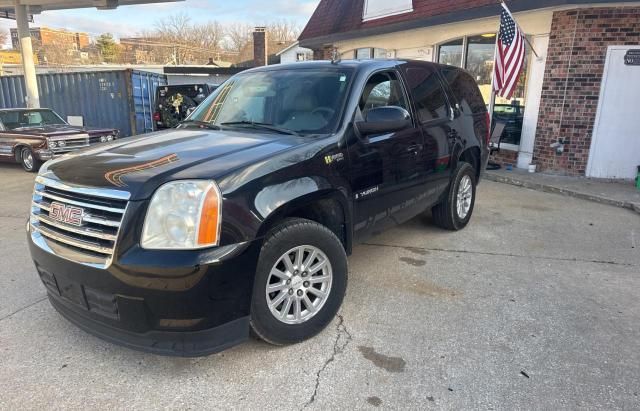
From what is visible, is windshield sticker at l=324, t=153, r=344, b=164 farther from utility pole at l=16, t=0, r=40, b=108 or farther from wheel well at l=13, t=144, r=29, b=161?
utility pole at l=16, t=0, r=40, b=108

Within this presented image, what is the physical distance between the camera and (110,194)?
2.45 metres

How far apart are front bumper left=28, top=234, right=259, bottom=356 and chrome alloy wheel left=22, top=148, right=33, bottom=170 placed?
8.76 m

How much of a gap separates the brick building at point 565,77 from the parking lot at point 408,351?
449 centimetres

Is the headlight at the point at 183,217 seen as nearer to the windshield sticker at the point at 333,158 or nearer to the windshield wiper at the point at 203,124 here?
the windshield sticker at the point at 333,158

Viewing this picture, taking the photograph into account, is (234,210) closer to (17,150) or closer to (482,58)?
(482,58)

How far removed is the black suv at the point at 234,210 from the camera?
7.83ft

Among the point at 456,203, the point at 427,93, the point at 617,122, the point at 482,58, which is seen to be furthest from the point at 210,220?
the point at 482,58

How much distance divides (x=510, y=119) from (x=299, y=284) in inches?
331

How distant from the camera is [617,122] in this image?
8.20 m

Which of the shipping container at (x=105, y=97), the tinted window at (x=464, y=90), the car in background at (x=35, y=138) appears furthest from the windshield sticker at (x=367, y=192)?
the shipping container at (x=105, y=97)

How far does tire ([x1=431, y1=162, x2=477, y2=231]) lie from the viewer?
16.7ft

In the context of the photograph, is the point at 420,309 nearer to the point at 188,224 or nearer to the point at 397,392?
the point at 397,392

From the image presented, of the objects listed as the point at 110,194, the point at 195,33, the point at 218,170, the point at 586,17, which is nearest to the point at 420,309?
the point at 218,170

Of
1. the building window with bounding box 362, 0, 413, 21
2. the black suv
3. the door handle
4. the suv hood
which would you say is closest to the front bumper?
the black suv
